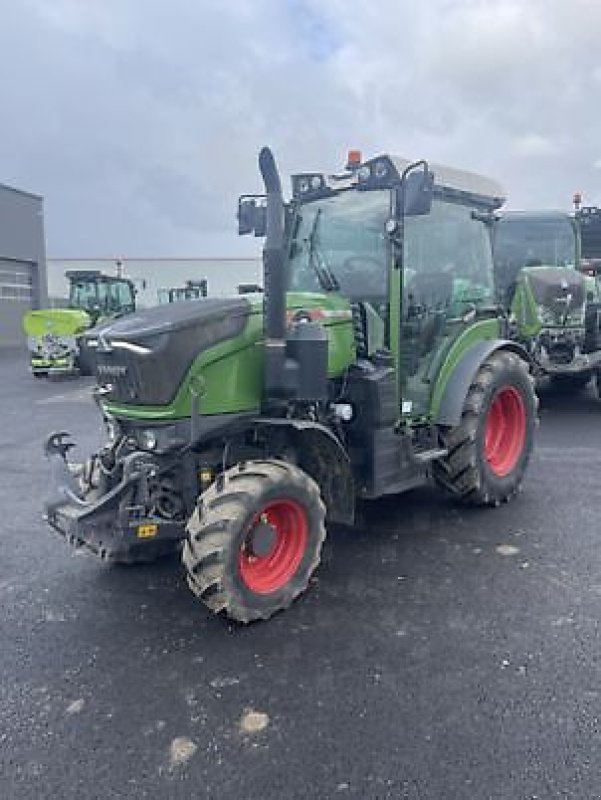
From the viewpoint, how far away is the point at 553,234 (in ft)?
32.0

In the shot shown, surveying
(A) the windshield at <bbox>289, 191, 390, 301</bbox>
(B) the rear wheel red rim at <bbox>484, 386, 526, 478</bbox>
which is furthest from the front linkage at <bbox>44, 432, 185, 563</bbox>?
(B) the rear wheel red rim at <bbox>484, 386, 526, 478</bbox>

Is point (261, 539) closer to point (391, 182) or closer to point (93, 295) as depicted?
point (391, 182)

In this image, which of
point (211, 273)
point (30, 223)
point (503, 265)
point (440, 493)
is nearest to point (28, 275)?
point (30, 223)

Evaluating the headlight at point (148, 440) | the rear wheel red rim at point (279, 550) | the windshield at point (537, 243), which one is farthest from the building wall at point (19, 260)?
the rear wheel red rim at point (279, 550)

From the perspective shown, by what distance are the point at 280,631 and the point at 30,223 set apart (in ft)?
101

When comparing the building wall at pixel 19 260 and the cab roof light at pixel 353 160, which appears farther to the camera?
the building wall at pixel 19 260

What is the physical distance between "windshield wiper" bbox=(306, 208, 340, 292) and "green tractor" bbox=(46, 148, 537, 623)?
0.6 inches

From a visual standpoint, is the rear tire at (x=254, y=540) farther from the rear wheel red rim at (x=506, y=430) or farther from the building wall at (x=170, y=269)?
the building wall at (x=170, y=269)

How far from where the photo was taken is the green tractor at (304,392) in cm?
328

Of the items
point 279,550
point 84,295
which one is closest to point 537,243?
point 279,550

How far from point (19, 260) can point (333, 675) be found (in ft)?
97.1

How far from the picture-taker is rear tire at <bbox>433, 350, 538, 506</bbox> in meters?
4.56

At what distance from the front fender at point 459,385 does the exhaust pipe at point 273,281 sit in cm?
151

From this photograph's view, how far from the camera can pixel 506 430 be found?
5.25 metres
